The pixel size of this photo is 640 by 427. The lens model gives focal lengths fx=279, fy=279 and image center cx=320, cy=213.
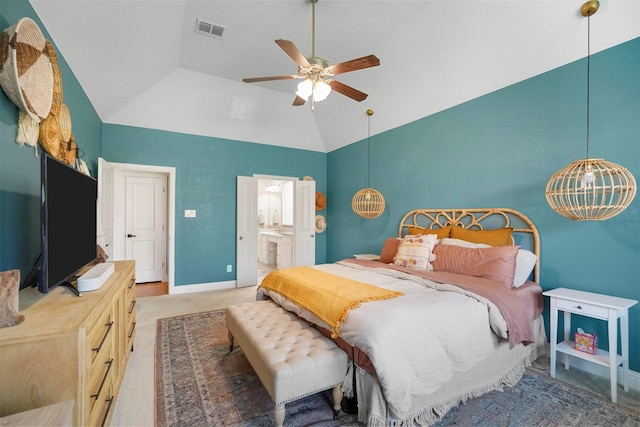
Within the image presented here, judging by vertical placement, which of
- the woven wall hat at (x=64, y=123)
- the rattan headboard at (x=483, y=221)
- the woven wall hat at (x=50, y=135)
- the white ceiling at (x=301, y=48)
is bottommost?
the rattan headboard at (x=483, y=221)

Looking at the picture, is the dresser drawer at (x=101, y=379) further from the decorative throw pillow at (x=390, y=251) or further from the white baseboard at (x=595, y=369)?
the white baseboard at (x=595, y=369)

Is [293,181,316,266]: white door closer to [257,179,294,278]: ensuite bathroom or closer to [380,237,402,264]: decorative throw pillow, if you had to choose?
[257,179,294,278]: ensuite bathroom

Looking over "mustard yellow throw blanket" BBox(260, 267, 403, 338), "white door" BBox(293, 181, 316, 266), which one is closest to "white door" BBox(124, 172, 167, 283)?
"white door" BBox(293, 181, 316, 266)

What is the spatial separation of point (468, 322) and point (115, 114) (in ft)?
16.9

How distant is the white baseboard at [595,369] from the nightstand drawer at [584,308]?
58 cm

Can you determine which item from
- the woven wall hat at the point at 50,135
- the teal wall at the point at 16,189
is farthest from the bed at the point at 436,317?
the woven wall hat at the point at 50,135

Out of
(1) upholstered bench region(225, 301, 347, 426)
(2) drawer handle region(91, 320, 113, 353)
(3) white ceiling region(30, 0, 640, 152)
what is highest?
(3) white ceiling region(30, 0, 640, 152)

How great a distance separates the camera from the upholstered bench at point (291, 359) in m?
1.62

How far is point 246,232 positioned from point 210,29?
127 inches

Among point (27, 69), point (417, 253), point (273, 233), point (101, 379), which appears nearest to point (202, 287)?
point (273, 233)

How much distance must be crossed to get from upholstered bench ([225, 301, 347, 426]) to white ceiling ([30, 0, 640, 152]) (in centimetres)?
270

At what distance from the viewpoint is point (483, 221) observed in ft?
10.9

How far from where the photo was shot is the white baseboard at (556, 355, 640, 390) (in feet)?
7.12

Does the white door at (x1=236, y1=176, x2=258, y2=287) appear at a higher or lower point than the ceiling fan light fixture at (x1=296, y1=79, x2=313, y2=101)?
lower
